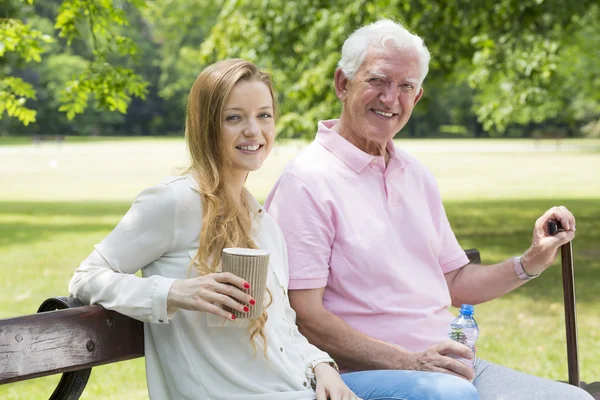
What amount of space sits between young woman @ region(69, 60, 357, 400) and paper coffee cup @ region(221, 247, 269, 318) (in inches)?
0.9

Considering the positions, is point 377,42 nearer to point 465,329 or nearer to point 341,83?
point 341,83

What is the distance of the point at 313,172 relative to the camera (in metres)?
3.21

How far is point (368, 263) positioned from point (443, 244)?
1.79 feet

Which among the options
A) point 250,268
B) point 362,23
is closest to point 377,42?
point 250,268

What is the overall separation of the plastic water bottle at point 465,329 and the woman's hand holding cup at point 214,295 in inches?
36.3

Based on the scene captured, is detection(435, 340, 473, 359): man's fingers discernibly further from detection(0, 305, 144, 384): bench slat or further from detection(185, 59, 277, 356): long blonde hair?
detection(0, 305, 144, 384): bench slat

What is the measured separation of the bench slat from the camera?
2326 millimetres

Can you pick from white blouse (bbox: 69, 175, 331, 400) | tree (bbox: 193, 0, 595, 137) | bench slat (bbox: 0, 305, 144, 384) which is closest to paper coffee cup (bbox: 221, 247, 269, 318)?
white blouse (bbox: 69, 175, 331, 400)

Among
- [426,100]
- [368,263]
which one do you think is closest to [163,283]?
[368,263]

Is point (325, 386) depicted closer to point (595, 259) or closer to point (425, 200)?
point (425, 200)

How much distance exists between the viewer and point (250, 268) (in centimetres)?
232

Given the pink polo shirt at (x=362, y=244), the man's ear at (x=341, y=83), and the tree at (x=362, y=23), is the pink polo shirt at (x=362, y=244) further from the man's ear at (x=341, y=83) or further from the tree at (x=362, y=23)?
the tree at (x=362, y=23)

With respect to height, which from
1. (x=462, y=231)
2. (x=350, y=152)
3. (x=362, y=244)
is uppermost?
(x=350, y=152)

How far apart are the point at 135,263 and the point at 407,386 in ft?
3.02
